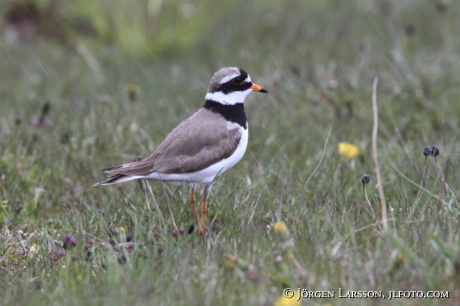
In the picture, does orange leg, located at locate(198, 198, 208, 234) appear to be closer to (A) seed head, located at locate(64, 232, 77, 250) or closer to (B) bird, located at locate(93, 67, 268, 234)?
(B) bird, located at locate(93, 67, 268, 234)

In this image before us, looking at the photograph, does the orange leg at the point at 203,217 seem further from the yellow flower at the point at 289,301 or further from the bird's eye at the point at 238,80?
the yellow flower at the point at 289,301

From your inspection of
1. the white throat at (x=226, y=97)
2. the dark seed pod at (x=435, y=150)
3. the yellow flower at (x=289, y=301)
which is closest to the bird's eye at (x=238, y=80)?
the white throat at (x=226, y=97)

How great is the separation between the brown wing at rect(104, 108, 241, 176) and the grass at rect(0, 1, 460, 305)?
247mm

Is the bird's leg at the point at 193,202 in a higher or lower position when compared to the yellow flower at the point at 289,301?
lower

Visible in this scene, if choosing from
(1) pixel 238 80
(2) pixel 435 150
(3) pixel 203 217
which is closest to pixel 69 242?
(3) pixel 203 217

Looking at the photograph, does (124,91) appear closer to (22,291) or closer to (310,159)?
(310,159)

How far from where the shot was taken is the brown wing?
15.9 ft

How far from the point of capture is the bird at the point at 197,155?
482cm

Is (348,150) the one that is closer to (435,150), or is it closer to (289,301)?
(435,150)

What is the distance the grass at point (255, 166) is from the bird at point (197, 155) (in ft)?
0.60

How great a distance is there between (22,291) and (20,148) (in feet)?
8.66

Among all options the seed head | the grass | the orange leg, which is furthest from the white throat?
the seed head

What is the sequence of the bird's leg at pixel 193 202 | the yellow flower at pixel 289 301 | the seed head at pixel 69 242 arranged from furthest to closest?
1. the bird's leg at pixel 193 202
2. the seed head at pixel 69 242
3. the yellow flower at pixel 289 301

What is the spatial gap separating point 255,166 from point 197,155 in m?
1.26
